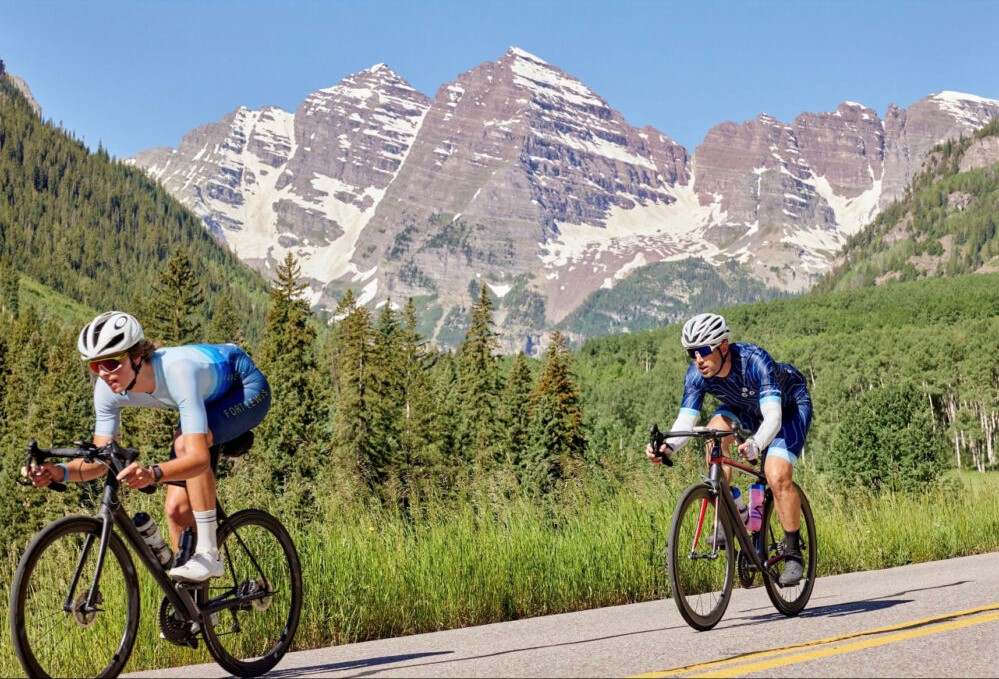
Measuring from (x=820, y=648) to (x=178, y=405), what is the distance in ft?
13.3

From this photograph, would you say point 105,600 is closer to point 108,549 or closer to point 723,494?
point 108,549

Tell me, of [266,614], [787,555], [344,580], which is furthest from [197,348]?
[787,555]

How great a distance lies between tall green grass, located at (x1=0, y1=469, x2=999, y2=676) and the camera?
762cm

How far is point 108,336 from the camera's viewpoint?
18.5ft

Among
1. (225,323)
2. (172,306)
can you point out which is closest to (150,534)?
(172,306)

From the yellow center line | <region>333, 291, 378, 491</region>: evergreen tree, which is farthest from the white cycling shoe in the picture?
<region>333, 291, 378, 491</region>: evergreen tree

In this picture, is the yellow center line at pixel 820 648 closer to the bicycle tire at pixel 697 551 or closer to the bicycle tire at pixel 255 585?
the bicycle tire at pixel 697 551

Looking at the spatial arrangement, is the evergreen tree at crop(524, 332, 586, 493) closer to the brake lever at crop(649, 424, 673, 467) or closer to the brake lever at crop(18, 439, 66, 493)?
the brake lever at crop(649, 424, 673, 467)

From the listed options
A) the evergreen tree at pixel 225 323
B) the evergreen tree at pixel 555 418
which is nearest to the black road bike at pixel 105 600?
the evergreen tree at pixel 555 418

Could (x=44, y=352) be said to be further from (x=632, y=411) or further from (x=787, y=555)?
(x=787, y=555)

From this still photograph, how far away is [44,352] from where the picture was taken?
117250 mm

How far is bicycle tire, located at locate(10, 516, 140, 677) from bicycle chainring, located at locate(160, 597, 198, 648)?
15cm

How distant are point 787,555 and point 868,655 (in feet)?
6.77

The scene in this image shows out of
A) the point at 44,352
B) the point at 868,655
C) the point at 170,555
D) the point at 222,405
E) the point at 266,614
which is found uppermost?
the point at 44,352
